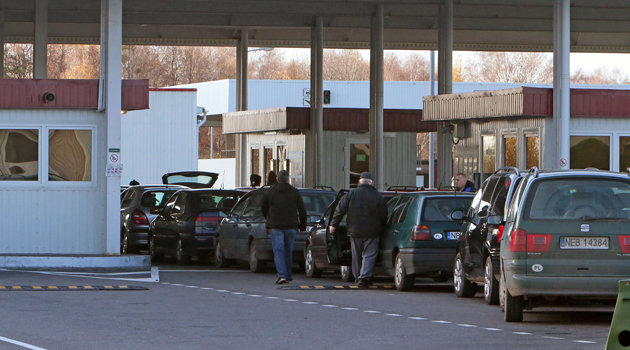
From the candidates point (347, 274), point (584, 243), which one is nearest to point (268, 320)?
point (584, 243)

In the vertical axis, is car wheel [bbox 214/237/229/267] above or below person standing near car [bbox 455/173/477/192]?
below

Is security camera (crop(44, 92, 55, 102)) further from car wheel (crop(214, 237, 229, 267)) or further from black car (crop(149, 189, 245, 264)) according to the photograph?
car wheel (crop(214, 237, 229, 267))

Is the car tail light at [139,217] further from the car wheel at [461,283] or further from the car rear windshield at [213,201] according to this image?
the car wheel at [461,283]

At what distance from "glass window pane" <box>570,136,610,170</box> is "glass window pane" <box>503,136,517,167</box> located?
1.55 meters

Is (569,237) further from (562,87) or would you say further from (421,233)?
(562,87)

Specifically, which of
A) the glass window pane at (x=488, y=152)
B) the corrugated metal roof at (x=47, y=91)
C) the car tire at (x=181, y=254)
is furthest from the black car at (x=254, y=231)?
the glass window pane at (x=488, y=152)

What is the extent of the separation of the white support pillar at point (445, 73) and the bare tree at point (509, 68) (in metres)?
56.3

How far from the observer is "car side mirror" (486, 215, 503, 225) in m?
12.0

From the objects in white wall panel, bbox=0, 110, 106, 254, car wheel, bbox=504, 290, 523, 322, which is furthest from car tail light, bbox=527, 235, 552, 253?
white wall panel, bbox=0, 110, 106, 254

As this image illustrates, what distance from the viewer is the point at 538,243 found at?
11008 millimetres

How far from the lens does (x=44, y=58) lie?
1219 inches

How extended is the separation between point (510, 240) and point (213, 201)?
1132cm

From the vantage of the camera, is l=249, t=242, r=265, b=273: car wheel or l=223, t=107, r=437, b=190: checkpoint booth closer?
l=249, t=242, r=265, b=273: car wheel

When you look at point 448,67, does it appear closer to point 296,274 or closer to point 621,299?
point 296,274
